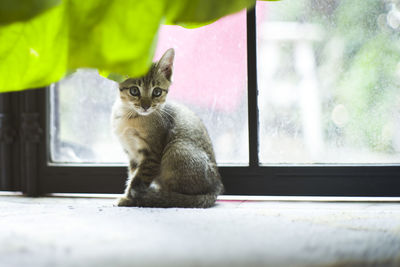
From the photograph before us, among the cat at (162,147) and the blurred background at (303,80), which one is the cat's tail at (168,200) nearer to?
the cat at (162,147)

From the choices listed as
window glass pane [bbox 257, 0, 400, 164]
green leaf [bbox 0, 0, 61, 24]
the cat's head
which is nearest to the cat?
the cat's head

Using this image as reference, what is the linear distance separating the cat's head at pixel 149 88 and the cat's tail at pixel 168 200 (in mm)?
325

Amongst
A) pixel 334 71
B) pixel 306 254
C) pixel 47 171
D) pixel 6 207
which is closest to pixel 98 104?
pixel 47 171

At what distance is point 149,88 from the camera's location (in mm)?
1486

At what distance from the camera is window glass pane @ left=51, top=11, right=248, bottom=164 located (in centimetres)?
155

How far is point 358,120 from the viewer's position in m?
1.46

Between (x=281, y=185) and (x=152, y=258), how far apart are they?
2.91ft

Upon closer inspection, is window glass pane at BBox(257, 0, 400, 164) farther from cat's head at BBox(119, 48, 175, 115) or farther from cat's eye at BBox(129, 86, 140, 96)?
A: cat's eye at BBox(129, 86, 140, 96)

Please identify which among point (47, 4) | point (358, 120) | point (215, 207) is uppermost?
point (47, 4)

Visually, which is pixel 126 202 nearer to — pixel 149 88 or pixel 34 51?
pixel 149 88

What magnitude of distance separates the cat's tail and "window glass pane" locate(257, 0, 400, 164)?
352 mm

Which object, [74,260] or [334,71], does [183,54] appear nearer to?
[334,71]

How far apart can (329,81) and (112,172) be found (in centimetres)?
89

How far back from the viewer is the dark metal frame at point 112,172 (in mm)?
1412
